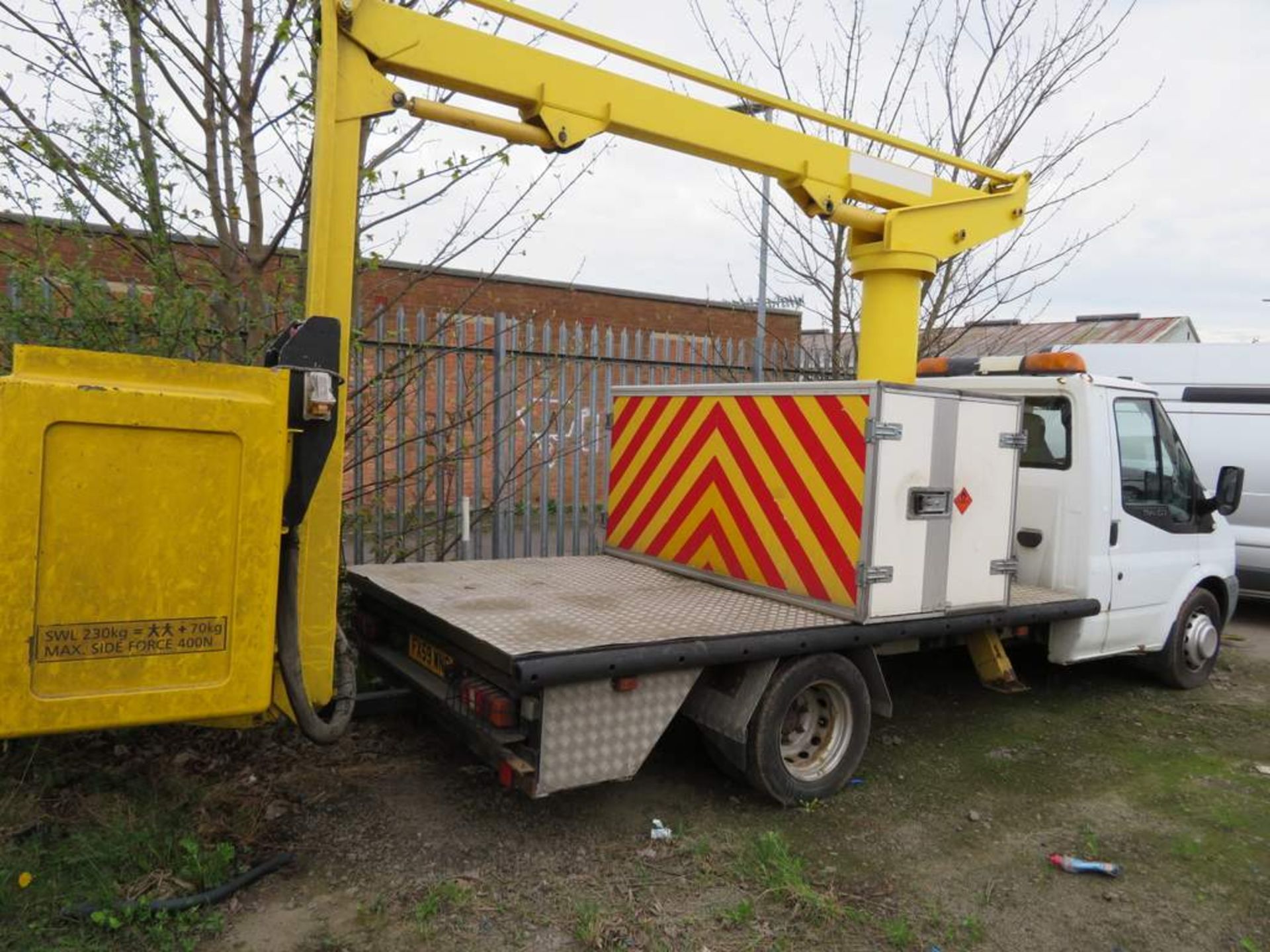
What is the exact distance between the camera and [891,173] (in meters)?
5.44

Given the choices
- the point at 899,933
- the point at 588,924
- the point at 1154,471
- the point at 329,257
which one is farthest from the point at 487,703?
the point at 1154,471

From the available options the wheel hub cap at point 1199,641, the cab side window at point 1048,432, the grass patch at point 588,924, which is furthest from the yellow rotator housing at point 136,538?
the wheel hub cap at point 1199,641

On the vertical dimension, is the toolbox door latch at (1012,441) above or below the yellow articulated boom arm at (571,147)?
below

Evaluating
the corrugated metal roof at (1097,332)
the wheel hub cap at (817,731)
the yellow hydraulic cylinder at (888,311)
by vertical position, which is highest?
the corrugated metal roof at (1097,332)

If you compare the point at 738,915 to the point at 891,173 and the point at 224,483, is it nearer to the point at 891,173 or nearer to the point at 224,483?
the point at 224,483

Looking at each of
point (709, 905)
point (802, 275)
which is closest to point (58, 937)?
point (709, 905)

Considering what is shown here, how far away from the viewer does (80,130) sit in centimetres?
459

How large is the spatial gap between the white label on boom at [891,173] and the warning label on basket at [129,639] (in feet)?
13.6

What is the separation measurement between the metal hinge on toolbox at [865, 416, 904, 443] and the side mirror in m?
3.25

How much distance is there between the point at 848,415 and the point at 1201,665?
4058mm

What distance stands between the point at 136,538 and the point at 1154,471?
5.95 m

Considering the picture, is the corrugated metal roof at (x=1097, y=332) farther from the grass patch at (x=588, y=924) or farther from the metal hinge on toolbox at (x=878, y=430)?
the grass patch at (x=588, y=924)

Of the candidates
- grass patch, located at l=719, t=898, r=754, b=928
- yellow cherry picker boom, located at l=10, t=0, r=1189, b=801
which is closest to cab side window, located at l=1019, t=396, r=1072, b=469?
yellow cherry picker boom, located at l=10, t=0, r=1189, b=801

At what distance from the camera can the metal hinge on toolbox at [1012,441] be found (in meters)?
4.86
